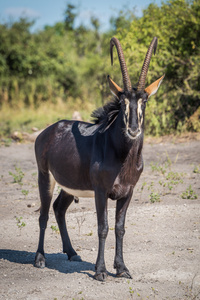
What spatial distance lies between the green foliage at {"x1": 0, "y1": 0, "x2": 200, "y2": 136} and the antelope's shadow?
8.82 metres

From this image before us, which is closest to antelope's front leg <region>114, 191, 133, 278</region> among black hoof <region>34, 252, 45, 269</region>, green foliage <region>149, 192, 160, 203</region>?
black hoof <region>34, 252, 45, 269</region>

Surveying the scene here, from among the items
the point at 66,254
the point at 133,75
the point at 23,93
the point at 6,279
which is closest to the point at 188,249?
the point at 66,254

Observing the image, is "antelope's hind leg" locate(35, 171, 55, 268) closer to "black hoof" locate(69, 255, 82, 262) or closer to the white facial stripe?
"black hoof" locate(69, 255, 82, 262)

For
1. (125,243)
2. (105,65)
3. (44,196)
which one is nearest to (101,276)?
(125,243)

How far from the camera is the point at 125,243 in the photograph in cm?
640

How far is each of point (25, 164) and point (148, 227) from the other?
5811mm

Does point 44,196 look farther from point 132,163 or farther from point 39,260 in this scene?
point 132,163

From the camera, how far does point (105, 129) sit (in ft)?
18.0

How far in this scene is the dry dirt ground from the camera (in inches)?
193

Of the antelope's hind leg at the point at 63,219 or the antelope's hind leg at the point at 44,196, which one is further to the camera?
the antelope's hind leg at the point at 44,196

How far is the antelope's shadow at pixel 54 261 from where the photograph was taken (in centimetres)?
560

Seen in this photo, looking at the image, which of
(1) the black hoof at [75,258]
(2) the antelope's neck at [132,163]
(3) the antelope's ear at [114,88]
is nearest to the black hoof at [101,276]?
(1) the black hoof at [75,258]

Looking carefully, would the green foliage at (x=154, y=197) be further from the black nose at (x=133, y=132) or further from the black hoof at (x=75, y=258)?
the black nose at (x=133, y=132)

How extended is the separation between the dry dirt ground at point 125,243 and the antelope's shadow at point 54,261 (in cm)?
1
